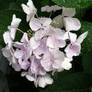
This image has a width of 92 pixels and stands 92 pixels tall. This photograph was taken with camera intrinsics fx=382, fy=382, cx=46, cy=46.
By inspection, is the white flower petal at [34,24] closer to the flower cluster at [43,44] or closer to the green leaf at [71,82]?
the flower cluster at [43,44]

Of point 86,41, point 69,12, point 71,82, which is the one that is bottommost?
point 71,82

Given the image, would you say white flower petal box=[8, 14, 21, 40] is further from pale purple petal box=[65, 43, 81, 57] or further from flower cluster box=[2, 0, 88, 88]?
pale purple petal box=[65, 43, 81, 57]

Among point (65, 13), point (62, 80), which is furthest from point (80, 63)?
point (65, 13)

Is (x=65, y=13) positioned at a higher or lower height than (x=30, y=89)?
higher

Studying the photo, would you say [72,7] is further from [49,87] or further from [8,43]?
[49,87]

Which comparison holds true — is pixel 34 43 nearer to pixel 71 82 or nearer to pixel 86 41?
pixel 86 41

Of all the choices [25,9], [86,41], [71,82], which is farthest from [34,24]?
[71,82]

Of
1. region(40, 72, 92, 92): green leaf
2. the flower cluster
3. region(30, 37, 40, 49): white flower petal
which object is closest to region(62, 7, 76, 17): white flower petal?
the flower cluster
